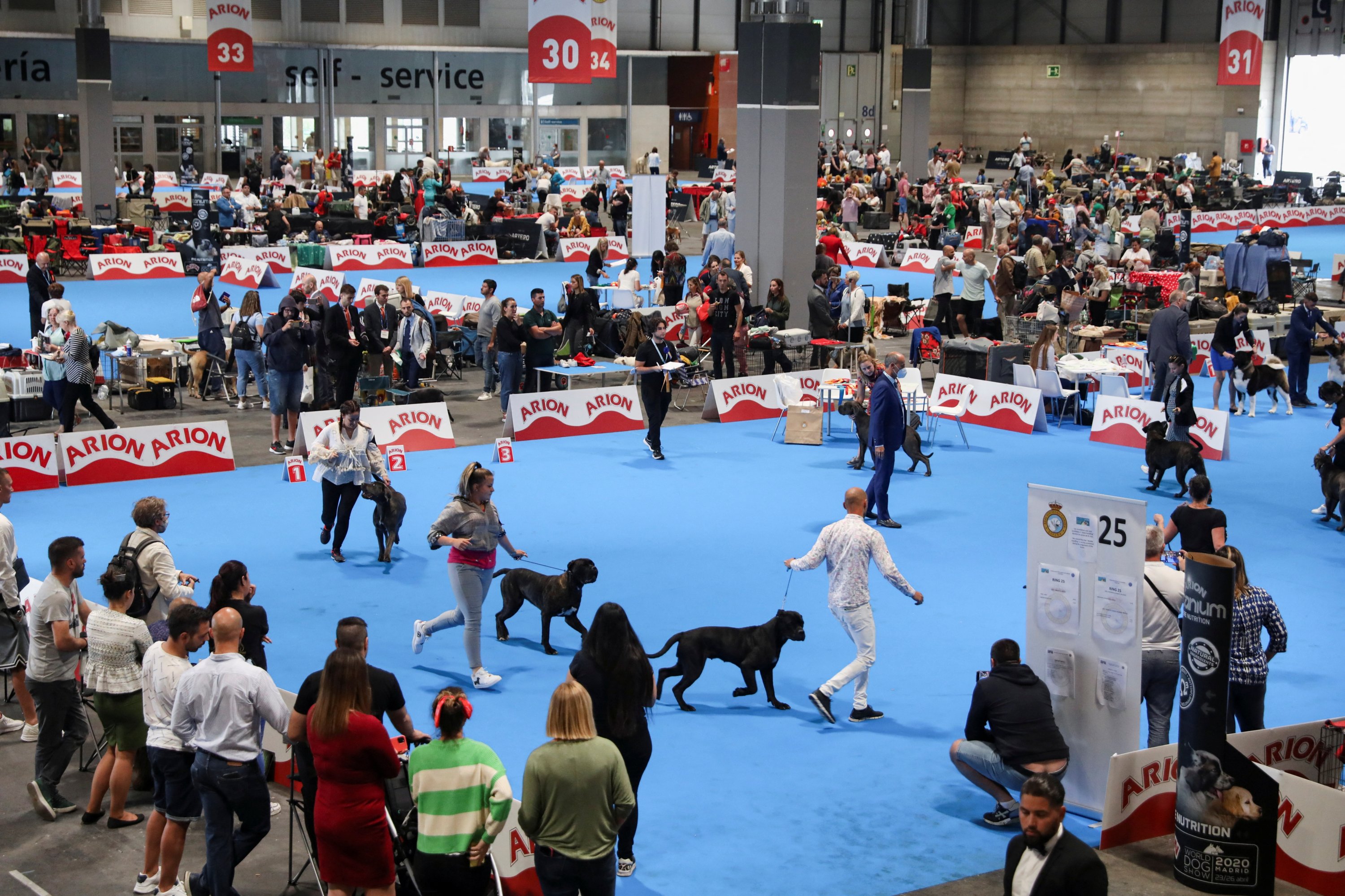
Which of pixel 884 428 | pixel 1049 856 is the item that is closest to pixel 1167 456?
pixel 884 428

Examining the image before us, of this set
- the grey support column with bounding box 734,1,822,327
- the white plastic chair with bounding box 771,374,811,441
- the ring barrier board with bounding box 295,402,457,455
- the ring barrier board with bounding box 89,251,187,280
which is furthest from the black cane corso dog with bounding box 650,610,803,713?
the ring barrier board with bounding box 89,251,187,280

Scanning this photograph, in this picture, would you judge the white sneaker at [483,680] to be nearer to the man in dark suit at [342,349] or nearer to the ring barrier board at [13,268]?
the man in dark suit at [342,349]

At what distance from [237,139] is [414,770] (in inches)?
1826

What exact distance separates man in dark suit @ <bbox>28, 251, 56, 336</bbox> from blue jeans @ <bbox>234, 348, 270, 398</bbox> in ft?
12.2

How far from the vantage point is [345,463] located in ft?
41.6

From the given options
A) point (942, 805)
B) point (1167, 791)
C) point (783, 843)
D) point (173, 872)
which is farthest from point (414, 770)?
point (1167, 791)

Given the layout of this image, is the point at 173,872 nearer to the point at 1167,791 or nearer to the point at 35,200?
the point at 1167,791

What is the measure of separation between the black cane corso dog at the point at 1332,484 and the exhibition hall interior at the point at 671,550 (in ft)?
0.17

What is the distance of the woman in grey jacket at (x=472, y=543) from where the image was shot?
388 inches

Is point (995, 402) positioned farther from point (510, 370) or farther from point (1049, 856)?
point (1049, 856)

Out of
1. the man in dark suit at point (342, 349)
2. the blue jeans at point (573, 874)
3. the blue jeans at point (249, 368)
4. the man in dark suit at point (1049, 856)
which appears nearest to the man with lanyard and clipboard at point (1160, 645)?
the man in dark suit at point (1049, 856)

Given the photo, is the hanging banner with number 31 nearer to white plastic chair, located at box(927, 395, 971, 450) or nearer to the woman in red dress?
white plastic chair, located at box(927, 395, 971, 450)

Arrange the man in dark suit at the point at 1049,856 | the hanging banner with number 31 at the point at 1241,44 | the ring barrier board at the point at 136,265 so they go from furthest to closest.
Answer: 1. the hanging banner with number 31 at the point at 1241,44
2. the ring barrier board at the point at 136,265
3. the man in dark suit at the point at 1049,856

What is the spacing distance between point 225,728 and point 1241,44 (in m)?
32.3
